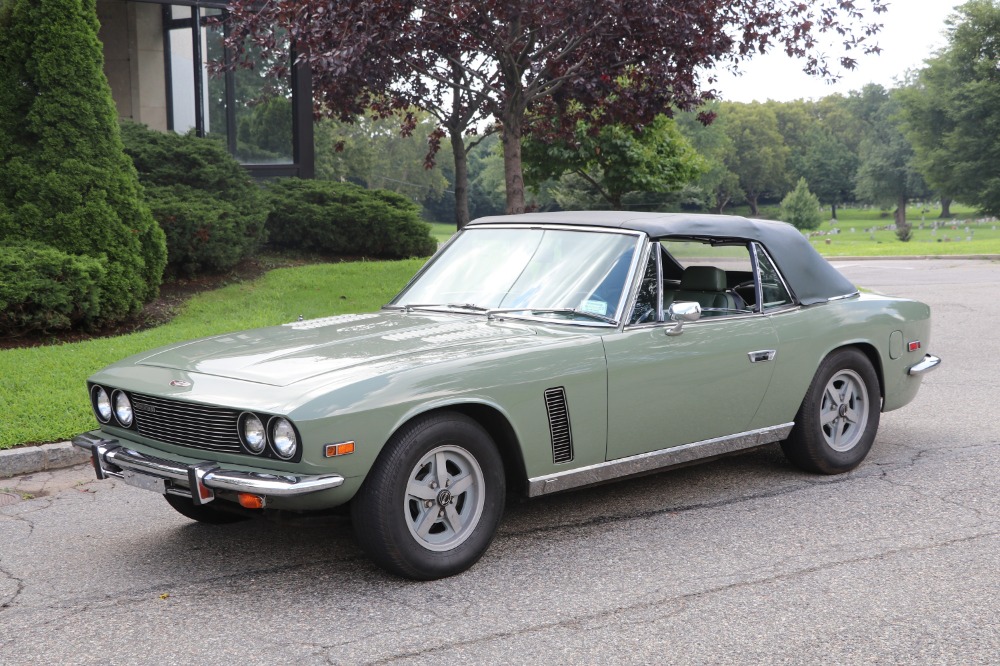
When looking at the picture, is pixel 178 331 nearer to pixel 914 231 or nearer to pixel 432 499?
pixel 432 499

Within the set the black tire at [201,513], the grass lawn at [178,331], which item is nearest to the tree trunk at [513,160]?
the grass lawn at [178,331]

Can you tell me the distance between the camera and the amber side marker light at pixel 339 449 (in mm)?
4082

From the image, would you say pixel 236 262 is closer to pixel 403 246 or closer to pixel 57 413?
pixel 403 246

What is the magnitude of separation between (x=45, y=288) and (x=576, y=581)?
7.01 m

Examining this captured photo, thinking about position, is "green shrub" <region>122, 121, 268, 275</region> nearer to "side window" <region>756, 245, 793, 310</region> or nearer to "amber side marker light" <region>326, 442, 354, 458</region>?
"side window" <region>756, 245, 793, 310</region>

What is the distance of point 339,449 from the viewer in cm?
410

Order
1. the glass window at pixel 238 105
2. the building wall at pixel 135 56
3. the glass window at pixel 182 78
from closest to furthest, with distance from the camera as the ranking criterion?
the glass window at pixel 238 105 < the glass window at pixel 182 78 < the building wall at pixel 135 56

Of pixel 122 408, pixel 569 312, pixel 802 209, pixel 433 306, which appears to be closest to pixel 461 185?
pixel 433 306

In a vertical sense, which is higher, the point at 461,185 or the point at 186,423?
the point at 461,185

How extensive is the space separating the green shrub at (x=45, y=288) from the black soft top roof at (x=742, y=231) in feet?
17.1

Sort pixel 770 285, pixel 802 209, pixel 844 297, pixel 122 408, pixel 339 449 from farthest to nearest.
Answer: pixel 802 209 → pixel 844 297 → pixel 770 285 → pixel 122 408 → pixel 339 449

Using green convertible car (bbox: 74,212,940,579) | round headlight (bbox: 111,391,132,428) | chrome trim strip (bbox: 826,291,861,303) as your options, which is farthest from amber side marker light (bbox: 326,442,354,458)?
chrome trim strip (bbox: 826,291,861,303)

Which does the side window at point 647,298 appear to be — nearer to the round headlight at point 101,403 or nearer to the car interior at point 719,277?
the car interior at point 719,277

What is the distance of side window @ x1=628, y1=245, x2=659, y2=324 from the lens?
5.29 meters
